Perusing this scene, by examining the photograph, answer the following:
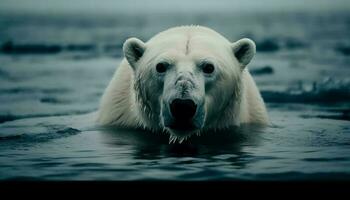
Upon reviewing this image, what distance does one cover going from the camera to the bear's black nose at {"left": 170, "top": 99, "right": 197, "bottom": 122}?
490cm

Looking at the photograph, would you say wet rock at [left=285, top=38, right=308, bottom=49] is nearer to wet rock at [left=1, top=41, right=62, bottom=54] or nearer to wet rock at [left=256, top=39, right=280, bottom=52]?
wet rock at [left=256, top=39, right=280, bottom=52]

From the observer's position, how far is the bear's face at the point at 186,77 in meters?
5.02

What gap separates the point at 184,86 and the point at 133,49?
1.07 metres

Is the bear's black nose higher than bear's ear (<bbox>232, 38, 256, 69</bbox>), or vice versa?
bear's ear (<bbox>232, 38, 256, 69</bbox>)

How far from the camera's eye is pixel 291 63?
59.4 ft

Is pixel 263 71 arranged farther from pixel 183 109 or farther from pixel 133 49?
pixel 183 109

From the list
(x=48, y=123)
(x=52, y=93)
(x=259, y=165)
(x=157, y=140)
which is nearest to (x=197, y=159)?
(x=259, y=165)

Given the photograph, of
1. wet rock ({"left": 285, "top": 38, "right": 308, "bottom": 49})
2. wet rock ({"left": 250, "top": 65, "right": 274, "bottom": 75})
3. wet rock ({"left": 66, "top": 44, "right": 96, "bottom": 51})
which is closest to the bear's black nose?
wet rock ({"left": 250, "top": 65, "right": 274, "bottom": 75})

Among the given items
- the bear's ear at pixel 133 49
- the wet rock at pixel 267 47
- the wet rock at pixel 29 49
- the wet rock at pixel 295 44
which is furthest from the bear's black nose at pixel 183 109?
the wet rock at pixel 295 44

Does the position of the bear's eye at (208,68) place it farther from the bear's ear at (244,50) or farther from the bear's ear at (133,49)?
the bear's ear at (133,49)

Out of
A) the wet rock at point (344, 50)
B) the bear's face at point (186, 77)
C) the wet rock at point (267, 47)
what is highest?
the wet rock at point (267, 47)

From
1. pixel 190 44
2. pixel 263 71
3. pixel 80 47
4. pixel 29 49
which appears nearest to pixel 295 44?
pixel 80 47

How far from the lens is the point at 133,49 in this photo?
232 inches

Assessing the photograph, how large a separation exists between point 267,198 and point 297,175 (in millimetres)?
450
